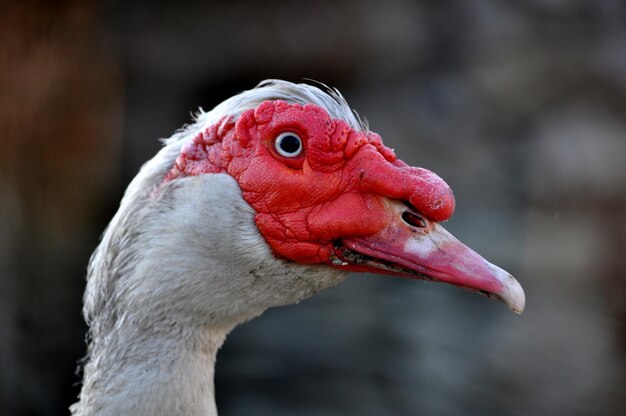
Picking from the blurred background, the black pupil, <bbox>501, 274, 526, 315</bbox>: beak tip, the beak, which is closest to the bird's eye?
the black pupil

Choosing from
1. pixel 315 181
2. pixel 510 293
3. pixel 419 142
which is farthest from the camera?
pixel 419 142

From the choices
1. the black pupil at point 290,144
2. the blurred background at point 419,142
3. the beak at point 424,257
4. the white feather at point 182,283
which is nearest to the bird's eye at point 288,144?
the black pupil at point 290,144

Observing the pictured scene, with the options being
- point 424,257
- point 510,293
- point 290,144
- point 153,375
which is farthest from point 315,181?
point 153,375

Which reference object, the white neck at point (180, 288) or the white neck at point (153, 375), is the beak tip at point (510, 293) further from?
the white neck at point (153, 375)

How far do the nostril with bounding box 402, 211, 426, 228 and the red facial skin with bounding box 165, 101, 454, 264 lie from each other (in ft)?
0.08

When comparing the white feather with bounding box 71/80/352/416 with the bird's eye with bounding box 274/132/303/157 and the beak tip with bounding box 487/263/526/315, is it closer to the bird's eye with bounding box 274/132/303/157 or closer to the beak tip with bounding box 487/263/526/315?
the bird's eye with bounding box 274/132/303/157

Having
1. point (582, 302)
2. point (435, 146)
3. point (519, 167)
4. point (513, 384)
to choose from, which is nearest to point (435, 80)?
point (435, 146)

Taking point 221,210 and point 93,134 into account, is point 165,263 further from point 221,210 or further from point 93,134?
point 93,134

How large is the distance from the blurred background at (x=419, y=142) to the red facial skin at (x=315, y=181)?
12.0 feet

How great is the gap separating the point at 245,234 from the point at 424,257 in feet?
2.01

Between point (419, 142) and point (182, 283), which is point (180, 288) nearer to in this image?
point (182, 283)

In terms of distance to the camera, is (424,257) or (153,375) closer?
(424,257)

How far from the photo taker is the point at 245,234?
8.24ft

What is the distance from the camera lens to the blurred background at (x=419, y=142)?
6008 mm
